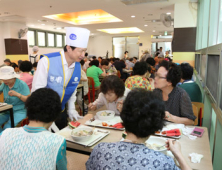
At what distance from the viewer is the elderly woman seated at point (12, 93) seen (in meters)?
2.27

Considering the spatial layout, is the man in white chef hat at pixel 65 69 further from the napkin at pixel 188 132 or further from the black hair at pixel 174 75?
the napkin at pixel 188 132

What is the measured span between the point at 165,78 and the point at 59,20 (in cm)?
633

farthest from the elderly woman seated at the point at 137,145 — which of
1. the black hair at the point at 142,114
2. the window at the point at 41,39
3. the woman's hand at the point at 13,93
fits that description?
the window at the point at 41,39

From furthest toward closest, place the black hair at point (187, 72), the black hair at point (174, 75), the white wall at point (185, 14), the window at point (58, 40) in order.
Result: the window at point (58, 40)
the white wall at point (185, 14)
the black hair at point (187, 72)
the black hair at point (174, 75)

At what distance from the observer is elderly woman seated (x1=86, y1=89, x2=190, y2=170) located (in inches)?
29.2

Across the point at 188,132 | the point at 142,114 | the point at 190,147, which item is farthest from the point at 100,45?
the point at 142,114

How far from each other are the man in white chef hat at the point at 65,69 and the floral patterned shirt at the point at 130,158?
1.07 meters

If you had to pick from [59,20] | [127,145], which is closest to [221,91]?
[127,145]

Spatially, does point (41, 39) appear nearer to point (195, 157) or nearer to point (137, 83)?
point (137, 83)

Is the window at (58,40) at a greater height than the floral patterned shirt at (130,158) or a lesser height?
greater

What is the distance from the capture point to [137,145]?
78cm

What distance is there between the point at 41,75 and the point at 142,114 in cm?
118

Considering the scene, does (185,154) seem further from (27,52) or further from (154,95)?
(27,52)

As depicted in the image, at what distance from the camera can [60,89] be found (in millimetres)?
1813
